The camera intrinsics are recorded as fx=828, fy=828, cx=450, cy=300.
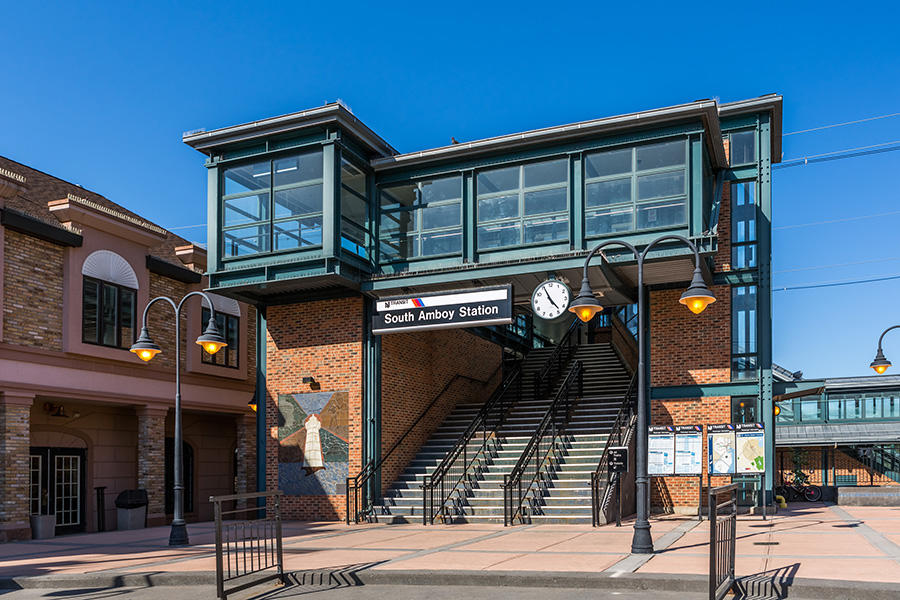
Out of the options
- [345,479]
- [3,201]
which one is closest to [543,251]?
[345,479]

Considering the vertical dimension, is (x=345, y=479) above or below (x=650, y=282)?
below

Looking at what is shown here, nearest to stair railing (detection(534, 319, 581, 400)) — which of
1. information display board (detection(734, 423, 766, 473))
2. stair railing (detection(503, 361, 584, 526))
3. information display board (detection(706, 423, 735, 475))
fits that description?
stair railing (detection(503, 361, 584, 526))

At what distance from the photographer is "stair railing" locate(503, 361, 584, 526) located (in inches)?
687

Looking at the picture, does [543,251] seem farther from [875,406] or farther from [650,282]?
[875,406]

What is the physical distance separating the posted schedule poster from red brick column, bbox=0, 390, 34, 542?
1420 centimetres

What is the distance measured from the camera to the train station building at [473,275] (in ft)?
58.9

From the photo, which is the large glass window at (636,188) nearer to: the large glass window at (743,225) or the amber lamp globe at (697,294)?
the large glass window at (743,225)

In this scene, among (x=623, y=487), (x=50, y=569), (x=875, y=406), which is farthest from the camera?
(x=875, y=406)

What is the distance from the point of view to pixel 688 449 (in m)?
17.6

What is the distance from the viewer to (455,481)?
64.8 feet

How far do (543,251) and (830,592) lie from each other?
10.8 m

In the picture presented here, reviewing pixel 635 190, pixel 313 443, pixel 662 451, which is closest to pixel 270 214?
pixel 313 443

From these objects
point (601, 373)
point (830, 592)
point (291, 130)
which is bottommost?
Answer: point (830, 592)

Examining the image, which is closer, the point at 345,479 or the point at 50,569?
the point at 50,569
